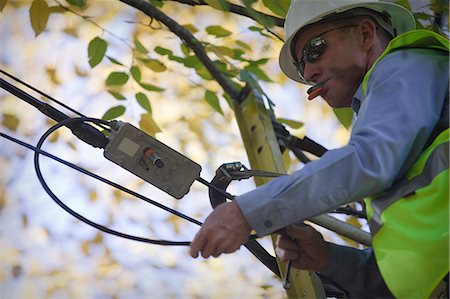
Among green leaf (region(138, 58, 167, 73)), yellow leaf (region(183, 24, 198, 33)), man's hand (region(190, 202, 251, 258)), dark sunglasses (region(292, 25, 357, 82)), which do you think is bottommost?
green leaf (region(138, 58, 167, 73))

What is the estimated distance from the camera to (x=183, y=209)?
13.3 feet

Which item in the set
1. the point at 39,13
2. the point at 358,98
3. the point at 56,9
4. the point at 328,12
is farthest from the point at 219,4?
the point at 56,9

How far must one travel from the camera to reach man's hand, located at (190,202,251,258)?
4.61ft

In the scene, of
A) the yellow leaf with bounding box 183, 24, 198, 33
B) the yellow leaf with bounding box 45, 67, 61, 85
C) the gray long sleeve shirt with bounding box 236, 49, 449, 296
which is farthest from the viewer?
the yellow leaf with bounding box 45, 67, 61, 85

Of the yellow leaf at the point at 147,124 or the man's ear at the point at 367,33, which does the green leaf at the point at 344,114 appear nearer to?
the man's ear at the point at 367,33

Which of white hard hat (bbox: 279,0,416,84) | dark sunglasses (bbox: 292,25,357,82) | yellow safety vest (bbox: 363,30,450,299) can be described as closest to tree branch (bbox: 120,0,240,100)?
white hard hat (bbox: 279,0,416,84)

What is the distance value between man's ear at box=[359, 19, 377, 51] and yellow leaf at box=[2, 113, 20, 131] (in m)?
2.44

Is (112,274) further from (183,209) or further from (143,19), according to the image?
(143,19)

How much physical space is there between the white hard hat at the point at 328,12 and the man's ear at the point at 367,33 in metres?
0.06

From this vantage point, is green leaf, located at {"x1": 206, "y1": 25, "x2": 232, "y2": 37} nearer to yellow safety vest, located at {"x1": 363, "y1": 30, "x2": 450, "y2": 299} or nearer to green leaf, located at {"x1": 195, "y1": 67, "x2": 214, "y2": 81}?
green leaf, located at {"x1": 195, "y1": 67, "x2": 214, "y2": 81}

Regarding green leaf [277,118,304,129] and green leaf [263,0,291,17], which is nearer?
green leaf [263,0,291,17]

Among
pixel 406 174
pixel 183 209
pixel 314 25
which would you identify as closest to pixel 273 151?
pixel 314 25

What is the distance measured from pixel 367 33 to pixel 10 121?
8.09 feet

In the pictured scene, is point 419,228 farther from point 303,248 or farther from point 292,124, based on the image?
point 292,124
